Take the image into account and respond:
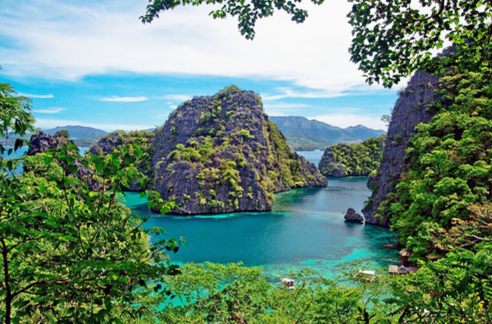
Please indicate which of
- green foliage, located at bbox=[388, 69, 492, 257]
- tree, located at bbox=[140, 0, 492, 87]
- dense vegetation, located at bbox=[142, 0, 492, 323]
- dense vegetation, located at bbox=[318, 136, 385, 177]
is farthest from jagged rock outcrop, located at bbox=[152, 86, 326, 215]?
tree, located at bbox=[140, 0, 492, 87]

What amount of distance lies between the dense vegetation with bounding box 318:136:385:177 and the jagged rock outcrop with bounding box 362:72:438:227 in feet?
155

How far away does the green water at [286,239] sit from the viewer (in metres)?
24.2

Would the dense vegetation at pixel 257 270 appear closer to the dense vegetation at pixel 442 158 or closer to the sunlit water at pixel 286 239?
the dense vegetation at pixel 442 158

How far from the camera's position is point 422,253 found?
62.7ft

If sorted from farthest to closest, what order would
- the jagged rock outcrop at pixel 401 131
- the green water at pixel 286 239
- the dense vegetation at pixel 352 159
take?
the dense vegetation at pixel 352 159 < the jagged rock outcrop at pixel 401 131 < the green water at pixel 286 239

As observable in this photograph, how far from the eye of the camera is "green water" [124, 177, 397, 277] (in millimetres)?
24203

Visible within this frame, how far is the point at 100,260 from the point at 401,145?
118 feet

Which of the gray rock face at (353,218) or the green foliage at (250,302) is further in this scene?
the gray rock face at (353,218)

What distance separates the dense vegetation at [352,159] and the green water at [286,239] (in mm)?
37000

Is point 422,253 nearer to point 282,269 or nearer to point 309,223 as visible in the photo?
point 282,269

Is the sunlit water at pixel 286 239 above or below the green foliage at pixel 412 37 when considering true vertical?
below

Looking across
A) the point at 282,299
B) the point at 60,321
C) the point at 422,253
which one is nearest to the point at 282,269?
the point at 422,253

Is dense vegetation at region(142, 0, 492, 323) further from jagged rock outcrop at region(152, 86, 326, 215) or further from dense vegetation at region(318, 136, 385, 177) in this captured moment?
dense vegetation at region(318, 136, 385, 177)

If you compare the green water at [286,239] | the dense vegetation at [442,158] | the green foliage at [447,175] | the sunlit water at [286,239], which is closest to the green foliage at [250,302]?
the dense vegetation at [442,158]
